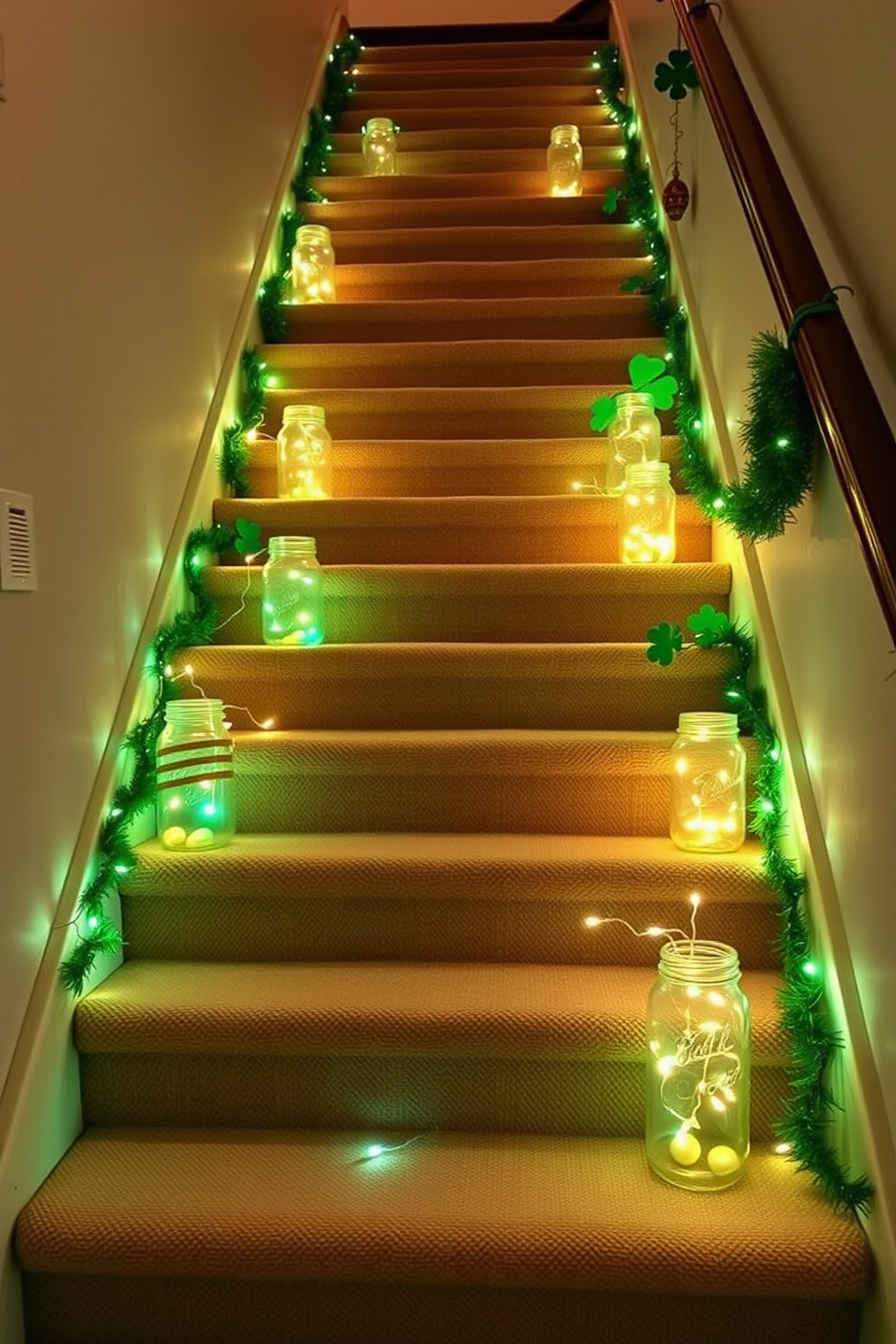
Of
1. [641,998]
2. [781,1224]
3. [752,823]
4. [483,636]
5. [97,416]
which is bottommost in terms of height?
[781,1224]

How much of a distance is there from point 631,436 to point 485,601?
0.57 meters

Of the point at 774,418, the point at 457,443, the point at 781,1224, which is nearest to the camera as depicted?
the point at 781,1224

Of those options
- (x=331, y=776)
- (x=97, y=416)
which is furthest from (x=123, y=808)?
(x=97, y=416)

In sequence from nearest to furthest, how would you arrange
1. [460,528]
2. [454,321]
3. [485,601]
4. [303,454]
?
[485,601]
[460,528]
[303,454]
[454,321]

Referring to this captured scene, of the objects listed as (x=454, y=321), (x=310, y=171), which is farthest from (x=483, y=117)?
(x=454, y=321)

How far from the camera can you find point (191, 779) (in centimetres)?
182

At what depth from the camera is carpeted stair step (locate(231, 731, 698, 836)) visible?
1.88 meters

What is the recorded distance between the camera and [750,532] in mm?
1631

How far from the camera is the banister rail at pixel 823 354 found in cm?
112

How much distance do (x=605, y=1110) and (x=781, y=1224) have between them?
0.30m

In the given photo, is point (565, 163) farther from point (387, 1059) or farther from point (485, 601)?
point (387, 1059)

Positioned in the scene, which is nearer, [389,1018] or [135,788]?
[389,1018]

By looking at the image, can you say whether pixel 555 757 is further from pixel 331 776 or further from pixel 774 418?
pixel 774 418

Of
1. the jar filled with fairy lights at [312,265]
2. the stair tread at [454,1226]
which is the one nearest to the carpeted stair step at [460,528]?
the jar filled with fairy lights at [312,265]
